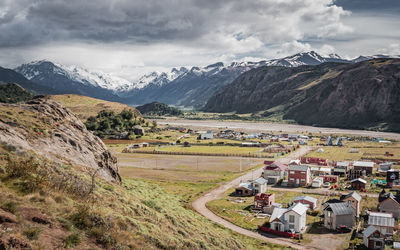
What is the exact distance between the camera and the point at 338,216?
41.7m

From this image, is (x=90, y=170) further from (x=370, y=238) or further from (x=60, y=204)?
(x=370, y=238)

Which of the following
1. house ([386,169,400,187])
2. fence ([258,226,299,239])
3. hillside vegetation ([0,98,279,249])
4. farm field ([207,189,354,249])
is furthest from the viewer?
house ([386,169,400,187])

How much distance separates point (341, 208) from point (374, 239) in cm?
731

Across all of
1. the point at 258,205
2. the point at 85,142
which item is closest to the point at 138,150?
the point at 258,205

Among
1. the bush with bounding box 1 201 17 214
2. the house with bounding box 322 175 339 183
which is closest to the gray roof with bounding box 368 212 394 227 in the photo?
the house with bounding box 322 175 339 183

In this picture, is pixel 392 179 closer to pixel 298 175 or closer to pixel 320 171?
pixel 320 171

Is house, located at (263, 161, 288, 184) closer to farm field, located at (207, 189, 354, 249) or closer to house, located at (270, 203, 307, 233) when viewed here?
farm field, located at (207, 189, 354, 249)

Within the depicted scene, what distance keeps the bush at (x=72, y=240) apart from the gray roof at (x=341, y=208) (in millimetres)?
36419

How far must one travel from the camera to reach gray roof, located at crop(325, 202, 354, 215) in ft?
137

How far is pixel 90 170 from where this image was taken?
28812mm

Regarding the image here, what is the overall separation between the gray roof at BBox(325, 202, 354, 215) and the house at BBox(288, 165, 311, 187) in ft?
68.3

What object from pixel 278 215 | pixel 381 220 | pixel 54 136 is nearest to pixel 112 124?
pixel 278 215

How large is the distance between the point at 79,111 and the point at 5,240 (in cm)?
18185

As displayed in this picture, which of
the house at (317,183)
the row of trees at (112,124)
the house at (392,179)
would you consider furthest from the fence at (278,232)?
the row of trees at (112,124)
